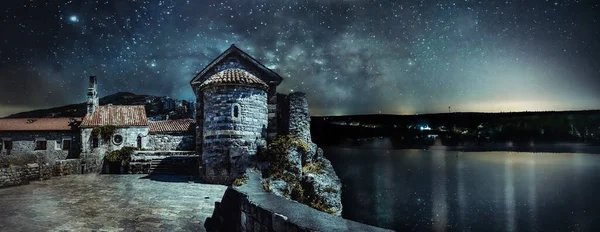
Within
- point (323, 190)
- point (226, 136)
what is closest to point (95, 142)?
point (226, 136)

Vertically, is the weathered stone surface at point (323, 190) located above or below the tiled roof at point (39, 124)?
below

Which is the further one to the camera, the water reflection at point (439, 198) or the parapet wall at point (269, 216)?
the water reflection at point (439, 198)

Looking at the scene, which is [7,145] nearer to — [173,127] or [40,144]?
[40,144]

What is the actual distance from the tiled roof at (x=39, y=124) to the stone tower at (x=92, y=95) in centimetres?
267

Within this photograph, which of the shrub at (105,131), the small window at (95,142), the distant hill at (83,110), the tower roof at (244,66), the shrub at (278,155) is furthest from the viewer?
the distant hill at (83,110)

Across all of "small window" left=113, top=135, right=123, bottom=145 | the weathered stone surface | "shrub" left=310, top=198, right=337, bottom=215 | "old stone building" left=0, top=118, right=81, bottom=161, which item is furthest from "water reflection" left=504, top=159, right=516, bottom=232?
"old stone building" left=0, top=118, right=81, bottom=161

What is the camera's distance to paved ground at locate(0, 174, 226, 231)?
22.7ft

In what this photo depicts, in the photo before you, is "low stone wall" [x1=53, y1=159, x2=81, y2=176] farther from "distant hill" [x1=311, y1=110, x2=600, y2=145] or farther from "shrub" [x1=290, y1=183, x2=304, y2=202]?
"distant hill" [x1=311, y1=110, x2=600, y2=145]

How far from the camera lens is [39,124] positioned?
1326 inches

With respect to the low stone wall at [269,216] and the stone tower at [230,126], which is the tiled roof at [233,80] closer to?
the stone tower at [230,126]

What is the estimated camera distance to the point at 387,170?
64.9 meters

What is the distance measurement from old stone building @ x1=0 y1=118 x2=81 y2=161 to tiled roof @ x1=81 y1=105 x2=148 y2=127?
9.87 ft

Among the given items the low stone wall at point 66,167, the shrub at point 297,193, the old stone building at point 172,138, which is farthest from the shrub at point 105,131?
the shrub at point 297,193

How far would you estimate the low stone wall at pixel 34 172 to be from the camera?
12637 mm
